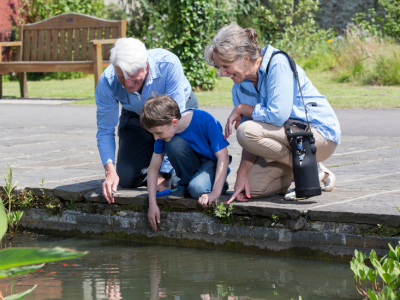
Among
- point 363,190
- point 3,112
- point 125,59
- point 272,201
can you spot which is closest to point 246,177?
point 272,201

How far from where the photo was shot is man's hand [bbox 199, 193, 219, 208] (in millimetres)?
2910

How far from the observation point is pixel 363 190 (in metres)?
3.21

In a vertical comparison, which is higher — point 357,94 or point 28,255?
point 28,255

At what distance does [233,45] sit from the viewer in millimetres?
2881

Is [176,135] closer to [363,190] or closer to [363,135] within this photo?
[363,190]

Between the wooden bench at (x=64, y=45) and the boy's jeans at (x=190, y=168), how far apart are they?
6427 millimetres

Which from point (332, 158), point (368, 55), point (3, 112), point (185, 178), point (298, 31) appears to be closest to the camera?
point (185, 178)

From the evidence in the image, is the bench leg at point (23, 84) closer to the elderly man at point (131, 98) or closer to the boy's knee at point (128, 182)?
the elderly man at point (131, 98)

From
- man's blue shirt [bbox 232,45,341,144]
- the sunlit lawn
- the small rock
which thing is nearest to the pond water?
the small rock

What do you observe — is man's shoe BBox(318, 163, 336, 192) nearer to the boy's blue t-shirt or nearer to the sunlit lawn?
the boy's blue t-shirt

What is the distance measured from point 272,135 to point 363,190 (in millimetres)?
692

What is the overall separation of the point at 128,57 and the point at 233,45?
0.59 metres

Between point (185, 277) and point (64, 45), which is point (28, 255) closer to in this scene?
point (185, 277)

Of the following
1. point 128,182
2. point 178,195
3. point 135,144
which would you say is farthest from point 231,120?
point 135,144
